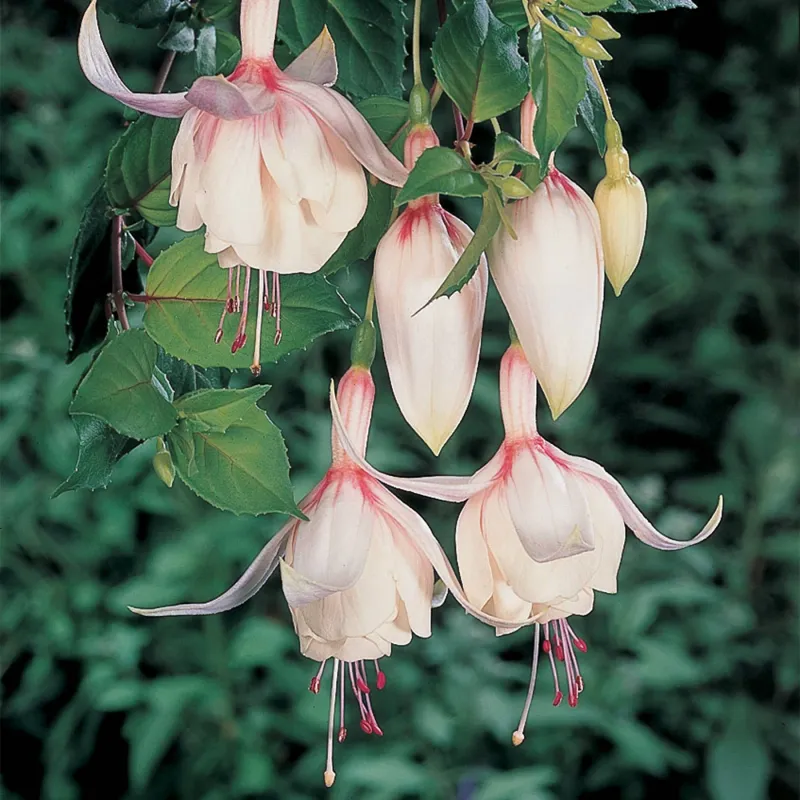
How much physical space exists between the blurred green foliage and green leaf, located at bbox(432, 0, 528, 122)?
637 millimetres

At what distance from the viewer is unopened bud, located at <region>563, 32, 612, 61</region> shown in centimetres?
31

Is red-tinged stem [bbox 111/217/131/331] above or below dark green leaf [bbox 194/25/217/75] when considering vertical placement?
below

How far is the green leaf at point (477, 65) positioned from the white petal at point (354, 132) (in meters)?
0.03

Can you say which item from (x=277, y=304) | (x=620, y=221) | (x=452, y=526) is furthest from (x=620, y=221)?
(x=452, y=526)

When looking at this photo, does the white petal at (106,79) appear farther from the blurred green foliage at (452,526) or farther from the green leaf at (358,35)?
the blurred green foliage at (452,526)

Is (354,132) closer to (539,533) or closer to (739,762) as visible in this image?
(539,533)

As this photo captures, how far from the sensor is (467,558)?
14.4 inches

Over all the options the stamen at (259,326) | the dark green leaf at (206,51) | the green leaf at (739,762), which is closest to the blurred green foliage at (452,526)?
the green leaf at (739,762)

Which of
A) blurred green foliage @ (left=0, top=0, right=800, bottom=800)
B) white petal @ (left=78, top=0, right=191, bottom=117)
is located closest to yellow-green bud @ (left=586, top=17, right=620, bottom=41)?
white petal @ (left=78, top=0, right=191, bottom=117)

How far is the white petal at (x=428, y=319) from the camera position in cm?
33

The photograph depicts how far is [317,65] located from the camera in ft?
1.10

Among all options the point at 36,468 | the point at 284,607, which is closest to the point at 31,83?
the point at 36,468

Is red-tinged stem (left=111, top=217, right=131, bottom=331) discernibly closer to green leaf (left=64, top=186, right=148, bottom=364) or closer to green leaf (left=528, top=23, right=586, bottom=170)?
green leaf (left=64, top=186, right=148, bottom=364)

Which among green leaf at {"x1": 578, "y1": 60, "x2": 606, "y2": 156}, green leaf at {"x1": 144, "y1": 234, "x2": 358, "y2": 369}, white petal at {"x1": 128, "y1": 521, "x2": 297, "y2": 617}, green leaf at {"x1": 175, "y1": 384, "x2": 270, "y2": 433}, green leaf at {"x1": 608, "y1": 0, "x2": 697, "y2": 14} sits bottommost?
white petal at {"x1": 128, "y1": 521, "x2": 297, "y2": 617}
